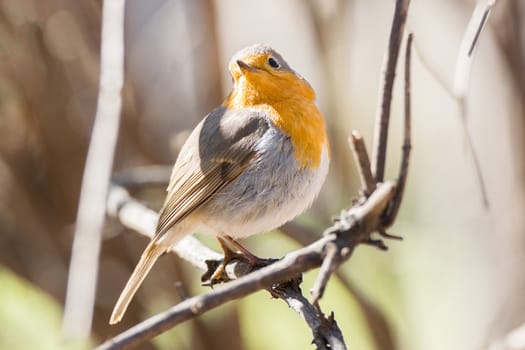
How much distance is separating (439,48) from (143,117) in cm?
159

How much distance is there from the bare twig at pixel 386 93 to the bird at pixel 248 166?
104 centimetres

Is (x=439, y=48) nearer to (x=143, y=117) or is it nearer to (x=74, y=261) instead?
(x=143, y=117)

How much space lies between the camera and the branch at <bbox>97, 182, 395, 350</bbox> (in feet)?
3.51

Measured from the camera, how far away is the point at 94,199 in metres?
2.16

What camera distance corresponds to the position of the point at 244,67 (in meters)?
2.70

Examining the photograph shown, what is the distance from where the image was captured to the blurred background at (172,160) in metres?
3.21

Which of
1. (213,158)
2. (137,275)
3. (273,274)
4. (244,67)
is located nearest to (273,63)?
(244,67)

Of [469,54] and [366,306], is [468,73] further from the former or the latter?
[366,306]

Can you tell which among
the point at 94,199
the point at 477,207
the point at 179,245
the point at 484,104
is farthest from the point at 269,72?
the point at 484,104

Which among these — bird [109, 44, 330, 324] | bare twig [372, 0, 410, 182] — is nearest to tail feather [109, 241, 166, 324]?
bird [109, 44, 330, 324]

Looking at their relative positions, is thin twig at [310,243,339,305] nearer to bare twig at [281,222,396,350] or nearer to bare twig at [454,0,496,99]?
bare twig at [454,0,496,99]

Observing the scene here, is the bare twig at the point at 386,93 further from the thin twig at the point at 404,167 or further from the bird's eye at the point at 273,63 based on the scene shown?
the bird's eye at the point at 273,63

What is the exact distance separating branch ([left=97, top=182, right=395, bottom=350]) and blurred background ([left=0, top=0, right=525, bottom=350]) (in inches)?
69.3

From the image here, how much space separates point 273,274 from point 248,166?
1.55m
